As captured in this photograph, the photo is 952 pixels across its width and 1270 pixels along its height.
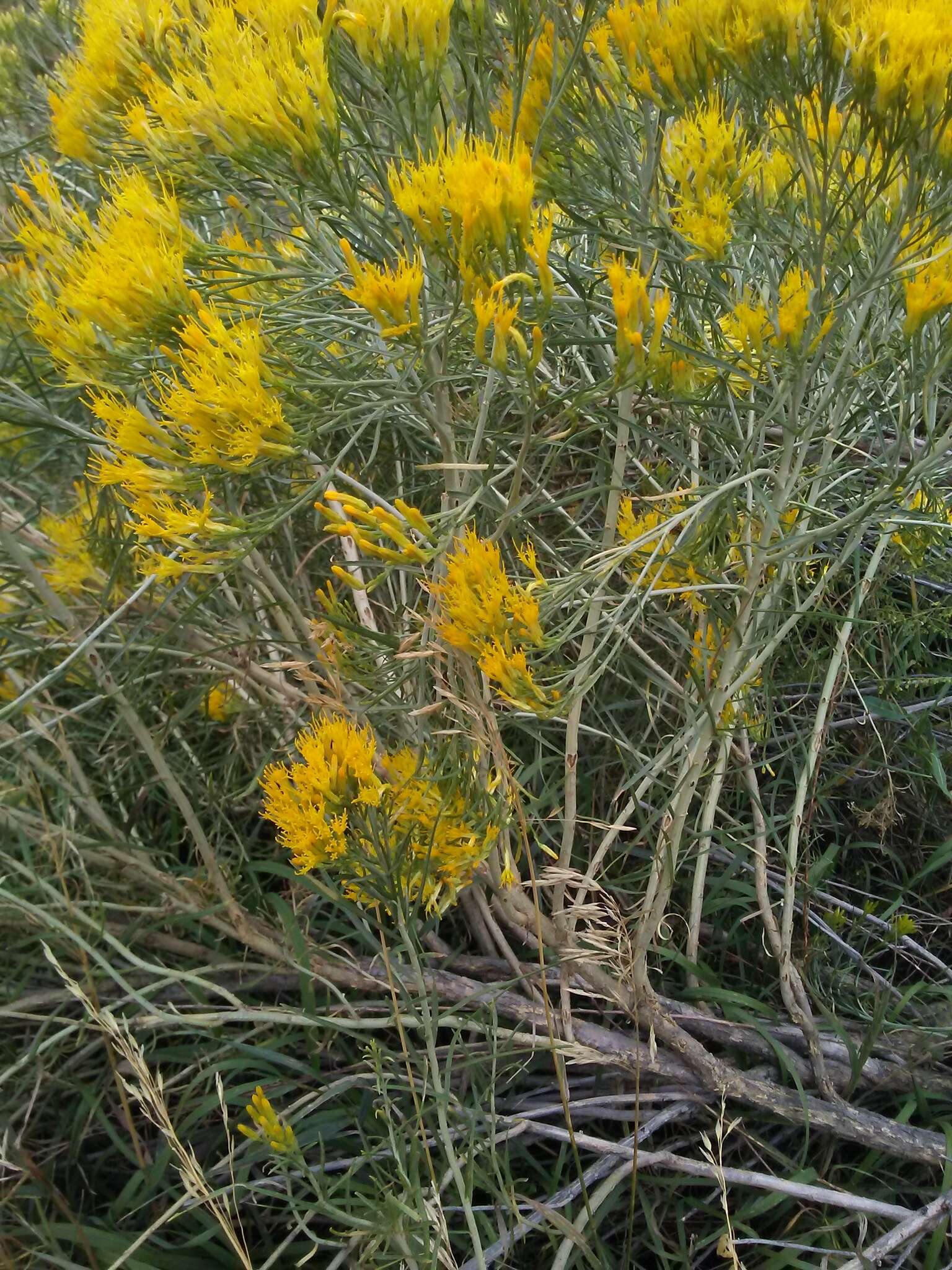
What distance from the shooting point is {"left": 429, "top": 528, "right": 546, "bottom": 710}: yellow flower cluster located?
0.90 meters

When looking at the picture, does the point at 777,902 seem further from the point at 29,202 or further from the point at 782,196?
the point at 29,202

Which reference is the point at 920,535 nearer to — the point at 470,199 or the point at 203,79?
the point at 470,199

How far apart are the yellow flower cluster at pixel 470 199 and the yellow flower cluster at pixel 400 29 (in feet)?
0.45

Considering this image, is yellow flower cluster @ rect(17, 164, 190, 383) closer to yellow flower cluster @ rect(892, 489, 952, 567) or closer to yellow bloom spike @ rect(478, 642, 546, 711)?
yellow bloom spike @ rect(478, 642, 546, 711)

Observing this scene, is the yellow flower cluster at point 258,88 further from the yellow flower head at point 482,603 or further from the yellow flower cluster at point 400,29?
the yellow flower head at point 482,603

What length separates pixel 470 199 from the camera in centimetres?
82

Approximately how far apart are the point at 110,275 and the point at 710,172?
2.30 feet

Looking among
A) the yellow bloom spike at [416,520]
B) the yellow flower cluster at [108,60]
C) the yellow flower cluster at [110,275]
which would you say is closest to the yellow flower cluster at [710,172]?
the yellow bloom spike at [416,520]

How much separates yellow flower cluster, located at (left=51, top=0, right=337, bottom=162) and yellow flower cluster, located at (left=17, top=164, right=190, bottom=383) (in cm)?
10

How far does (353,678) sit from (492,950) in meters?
0.65

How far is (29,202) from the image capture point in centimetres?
105

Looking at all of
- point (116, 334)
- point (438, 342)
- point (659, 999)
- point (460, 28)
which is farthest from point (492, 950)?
point (460, 28)

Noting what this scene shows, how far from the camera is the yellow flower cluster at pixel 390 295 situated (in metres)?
0.86

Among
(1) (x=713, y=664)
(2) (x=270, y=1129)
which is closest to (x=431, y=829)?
(2) (x=270, y=1129)
